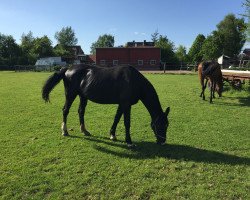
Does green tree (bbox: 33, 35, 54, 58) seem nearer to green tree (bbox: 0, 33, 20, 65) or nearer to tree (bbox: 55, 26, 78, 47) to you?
green tree (bbox: 0, 33, 20, 65)

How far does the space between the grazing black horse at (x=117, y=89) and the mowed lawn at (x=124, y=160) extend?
0.62 meters

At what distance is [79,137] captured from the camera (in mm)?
7715

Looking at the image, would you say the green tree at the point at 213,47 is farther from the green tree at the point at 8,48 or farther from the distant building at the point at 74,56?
the green tree at the point at 8,48

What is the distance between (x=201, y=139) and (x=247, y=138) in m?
1.23

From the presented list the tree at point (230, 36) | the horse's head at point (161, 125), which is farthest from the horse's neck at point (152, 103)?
the tree at point (230, 36)

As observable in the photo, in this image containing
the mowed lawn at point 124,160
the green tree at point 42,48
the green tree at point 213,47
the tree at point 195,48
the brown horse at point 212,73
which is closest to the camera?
the mowed lawn at point 124,160

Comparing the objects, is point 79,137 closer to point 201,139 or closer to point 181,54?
point 201,139

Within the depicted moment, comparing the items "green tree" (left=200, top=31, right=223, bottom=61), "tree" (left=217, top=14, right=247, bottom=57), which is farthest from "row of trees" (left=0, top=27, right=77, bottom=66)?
"tree" (left=217, top=14, right=247, bottom=57)

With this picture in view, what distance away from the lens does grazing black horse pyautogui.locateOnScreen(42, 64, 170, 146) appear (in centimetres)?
689

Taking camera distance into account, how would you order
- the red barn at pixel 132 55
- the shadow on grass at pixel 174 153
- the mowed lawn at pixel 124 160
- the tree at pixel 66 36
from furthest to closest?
the tree at pixel 66 36
the red barn at pixel 132 55
the shadow on grass at pixel 174 153
the mowed lawn at pixel 124 160

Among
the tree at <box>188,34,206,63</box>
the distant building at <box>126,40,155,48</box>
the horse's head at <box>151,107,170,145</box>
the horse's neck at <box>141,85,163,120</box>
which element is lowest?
the horse's head at <box>151,107,170,145</box>

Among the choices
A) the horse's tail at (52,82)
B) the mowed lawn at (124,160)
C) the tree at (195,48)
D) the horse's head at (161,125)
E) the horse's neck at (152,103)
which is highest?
the tree at (195,48)

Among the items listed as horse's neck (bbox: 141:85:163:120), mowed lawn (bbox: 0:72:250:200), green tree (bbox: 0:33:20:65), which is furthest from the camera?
green tree (bbox: 0:33:20:65)

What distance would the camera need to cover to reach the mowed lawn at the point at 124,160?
15.6 feet
